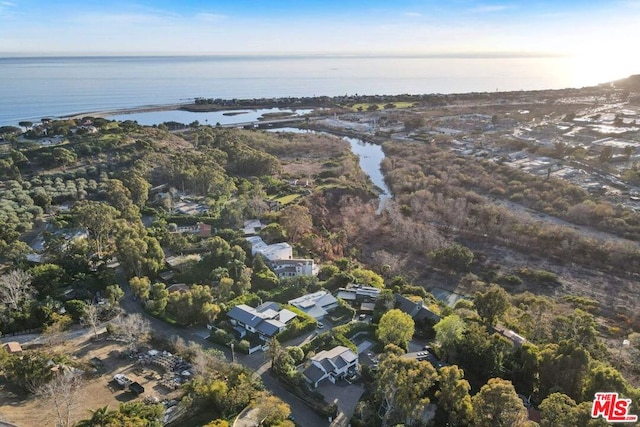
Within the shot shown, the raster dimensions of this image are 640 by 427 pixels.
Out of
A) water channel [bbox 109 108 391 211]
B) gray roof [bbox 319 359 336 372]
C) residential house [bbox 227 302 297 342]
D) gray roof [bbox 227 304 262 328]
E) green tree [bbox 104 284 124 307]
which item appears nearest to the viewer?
gray roof [bbox 319 359 336 372]

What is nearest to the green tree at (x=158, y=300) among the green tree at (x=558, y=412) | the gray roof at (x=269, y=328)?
the gray roof at (x=269, y=328)

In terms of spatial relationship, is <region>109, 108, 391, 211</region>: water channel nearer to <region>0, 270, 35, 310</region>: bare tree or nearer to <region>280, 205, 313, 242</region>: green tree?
<region>280, 205, 313, 242</region>: green tree

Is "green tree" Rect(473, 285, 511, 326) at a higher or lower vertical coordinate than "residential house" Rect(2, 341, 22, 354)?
higher

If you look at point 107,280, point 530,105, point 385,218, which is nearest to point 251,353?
point 107,280

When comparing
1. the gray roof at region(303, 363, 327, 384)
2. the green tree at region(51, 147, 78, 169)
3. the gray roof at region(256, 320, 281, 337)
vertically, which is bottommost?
the gray roof at region(303, 363, 327, 384)

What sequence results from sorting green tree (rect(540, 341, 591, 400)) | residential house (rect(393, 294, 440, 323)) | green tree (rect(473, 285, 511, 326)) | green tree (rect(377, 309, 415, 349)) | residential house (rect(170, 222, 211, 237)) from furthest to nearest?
1. residential house (rect(170, 222, 211, 237))
2. residential house (rect(393, 294, 440, 323))
3. green tree (rect(473, 285, 511, 326))
4. green tree (rect(377, 309, 415, 349))
5. green tree (rect(540, 341, 591, 400))

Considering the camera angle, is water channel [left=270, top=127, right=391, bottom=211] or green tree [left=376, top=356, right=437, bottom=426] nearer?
green tree [left=376, top=356, right=437, bottom=426]

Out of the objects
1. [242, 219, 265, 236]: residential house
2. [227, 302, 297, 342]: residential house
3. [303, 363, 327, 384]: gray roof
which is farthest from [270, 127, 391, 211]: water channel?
[303, 363, 327, 384]: gray roof

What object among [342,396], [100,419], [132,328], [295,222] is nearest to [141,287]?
[132,328]
